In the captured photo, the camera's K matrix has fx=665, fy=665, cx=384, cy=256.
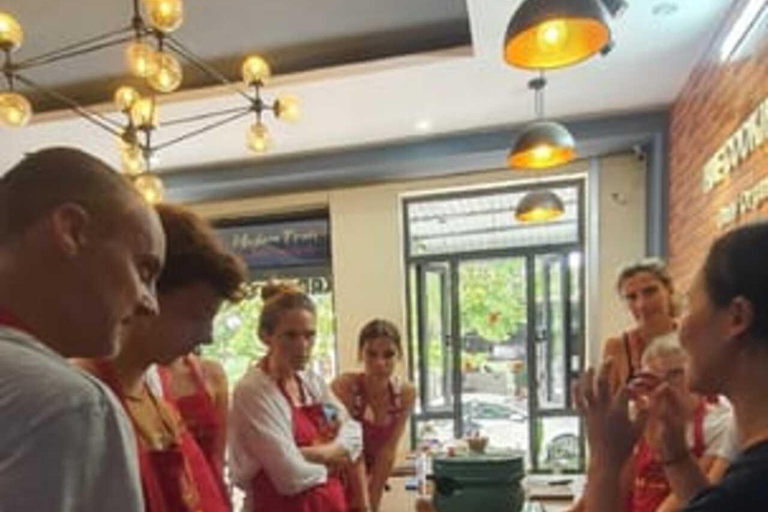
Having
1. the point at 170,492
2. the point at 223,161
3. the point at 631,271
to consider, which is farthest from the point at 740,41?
the point at 223,161

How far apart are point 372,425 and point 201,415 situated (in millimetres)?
1377

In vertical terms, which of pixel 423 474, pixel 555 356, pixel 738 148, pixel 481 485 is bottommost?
pixel 555 356

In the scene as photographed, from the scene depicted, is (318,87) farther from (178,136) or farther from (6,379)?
(6,379)

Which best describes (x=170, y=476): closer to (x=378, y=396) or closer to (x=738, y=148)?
(x=378, y=396)

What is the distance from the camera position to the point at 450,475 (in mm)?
1652

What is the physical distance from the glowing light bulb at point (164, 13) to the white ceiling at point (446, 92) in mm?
1624

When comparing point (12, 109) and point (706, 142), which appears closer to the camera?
point (12, 109)

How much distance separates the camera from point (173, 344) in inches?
45.5

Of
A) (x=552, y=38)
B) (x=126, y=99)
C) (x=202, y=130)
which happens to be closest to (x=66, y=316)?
(x=552, y=38)

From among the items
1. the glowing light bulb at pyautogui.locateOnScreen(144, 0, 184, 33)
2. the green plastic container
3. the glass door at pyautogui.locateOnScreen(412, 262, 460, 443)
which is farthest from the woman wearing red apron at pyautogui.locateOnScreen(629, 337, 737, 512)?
the glass door at pyautogui.locateOnScreen(412, 262, 460, 443)

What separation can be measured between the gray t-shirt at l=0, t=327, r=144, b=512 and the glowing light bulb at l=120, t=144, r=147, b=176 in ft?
11.5

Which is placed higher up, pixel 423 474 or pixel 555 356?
pixel 423 474

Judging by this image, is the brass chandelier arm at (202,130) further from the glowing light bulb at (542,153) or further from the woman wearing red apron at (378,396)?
the woman wearing red apron at (378,396)

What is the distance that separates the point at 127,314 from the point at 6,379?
180 mm
